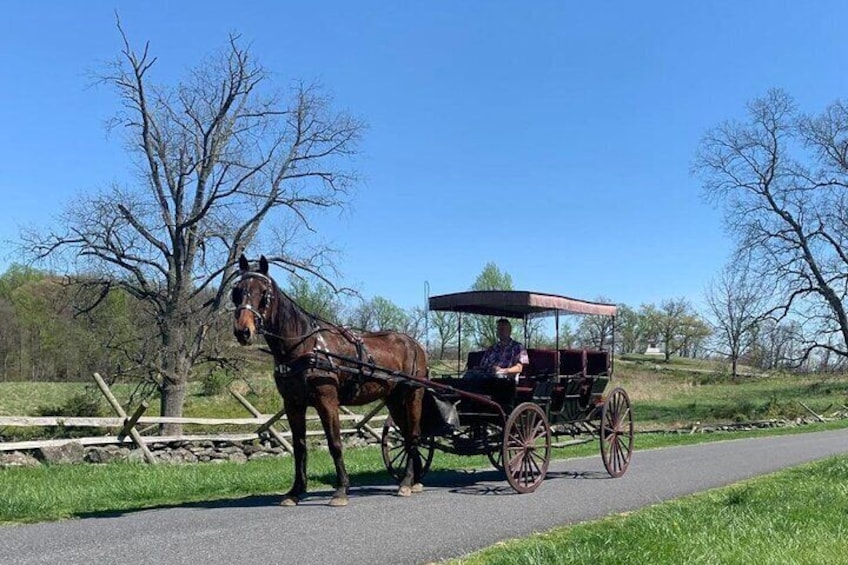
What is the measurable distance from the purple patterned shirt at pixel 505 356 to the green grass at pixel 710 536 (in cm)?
296

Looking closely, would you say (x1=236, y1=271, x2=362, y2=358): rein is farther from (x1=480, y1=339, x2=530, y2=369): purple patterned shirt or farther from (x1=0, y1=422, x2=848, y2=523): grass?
(x1=480, y1=339, x2=530, y2=369): purple patterned shirt

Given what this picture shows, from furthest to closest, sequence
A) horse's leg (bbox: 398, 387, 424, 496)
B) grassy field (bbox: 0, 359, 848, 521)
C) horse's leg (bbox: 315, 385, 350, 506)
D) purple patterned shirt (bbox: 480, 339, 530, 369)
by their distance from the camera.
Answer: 1. purple patterned shirt (bbox: 480, 339, 530, 369)
2. horse's leg (bbox: 398, 387, 424, 496)
3. grassy field (bbox: 0, 359, 848, 521)
4. horse's leg (bbox: 315, 385, 350, 506)

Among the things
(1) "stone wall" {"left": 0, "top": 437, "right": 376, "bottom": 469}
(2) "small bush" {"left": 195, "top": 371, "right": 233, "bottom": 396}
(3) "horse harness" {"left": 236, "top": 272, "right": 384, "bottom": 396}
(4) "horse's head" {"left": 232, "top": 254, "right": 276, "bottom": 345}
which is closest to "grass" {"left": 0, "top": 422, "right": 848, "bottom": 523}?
(1) "stone wall" {"left": 0, "top": 437, "right": 376, "bottom": 469}

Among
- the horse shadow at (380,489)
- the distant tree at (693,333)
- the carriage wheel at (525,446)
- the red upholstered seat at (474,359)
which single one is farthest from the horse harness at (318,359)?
the distant tree at (693,333)

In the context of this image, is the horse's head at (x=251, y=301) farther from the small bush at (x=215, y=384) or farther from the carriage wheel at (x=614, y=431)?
the small bush at (x=215, y=384)

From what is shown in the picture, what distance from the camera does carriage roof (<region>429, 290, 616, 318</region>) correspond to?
1162cm

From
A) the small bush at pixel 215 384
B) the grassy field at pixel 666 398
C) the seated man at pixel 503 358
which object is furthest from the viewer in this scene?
the grassy field at pixel 666 398

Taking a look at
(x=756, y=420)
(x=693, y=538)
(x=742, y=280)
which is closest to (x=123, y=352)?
(x=693, y=538)

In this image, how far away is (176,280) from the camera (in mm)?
22938

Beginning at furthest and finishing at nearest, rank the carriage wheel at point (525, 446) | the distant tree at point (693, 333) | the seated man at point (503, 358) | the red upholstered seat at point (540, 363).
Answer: the distant tree at point (693, 333) → the red upholstered seat at point (540, 363) → the seated man at point (503, 358) → the carriage wheel at point (525, 446)

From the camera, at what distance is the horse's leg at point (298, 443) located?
9188mm

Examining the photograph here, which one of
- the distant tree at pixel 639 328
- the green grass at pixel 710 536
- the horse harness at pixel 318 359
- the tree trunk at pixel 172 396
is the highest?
the distant tree at pixel 639 328

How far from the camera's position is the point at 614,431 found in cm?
1257

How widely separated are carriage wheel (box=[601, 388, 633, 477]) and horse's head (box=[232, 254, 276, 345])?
19.4 feet
